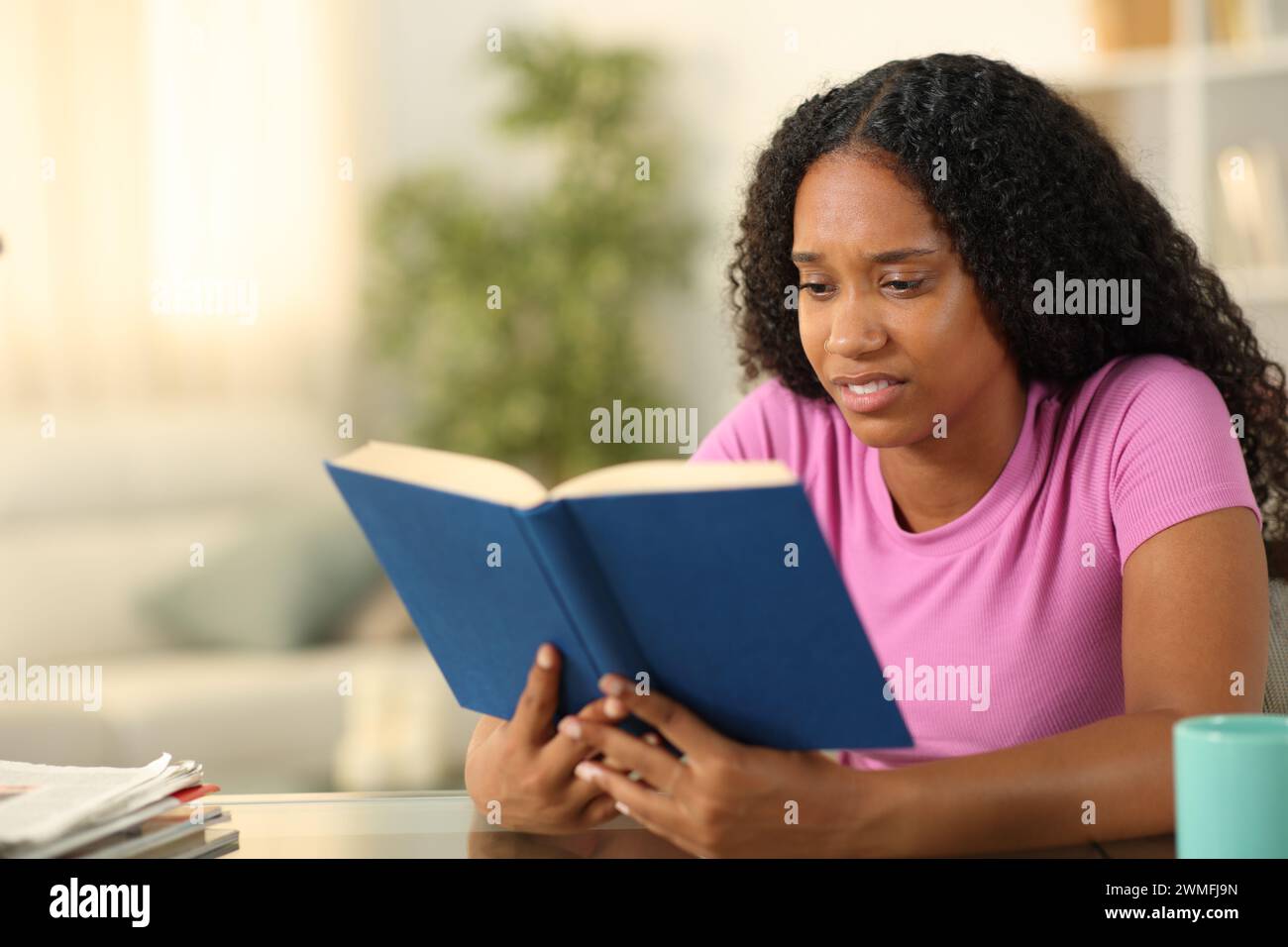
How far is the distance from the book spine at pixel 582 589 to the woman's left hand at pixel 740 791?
0.02m

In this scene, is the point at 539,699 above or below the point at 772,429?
below

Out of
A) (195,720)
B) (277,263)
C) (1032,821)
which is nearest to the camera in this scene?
(1032,821)

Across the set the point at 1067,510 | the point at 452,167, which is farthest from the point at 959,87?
the point at 452,167

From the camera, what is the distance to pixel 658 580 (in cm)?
81

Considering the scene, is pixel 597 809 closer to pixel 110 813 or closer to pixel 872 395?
pixel 110 813

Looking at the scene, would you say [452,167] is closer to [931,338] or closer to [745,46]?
[745,46]

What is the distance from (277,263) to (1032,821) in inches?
129

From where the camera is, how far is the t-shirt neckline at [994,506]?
128cm

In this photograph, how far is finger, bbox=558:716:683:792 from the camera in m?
0.85

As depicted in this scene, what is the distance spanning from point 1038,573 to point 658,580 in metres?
0.54

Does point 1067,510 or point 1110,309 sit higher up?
point 1110,309

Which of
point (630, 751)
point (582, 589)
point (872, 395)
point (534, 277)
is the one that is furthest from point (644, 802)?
point (534, 277)

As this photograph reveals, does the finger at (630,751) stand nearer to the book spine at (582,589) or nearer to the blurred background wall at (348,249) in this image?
the book spine at (582,589)
